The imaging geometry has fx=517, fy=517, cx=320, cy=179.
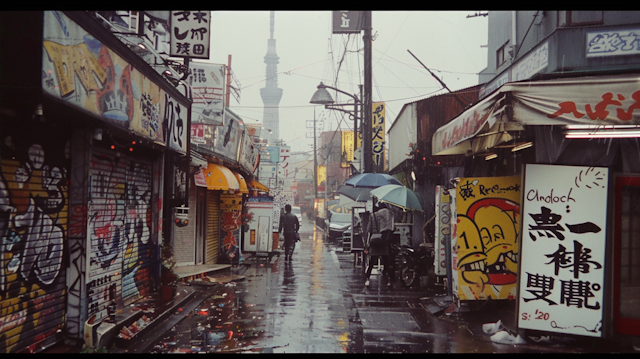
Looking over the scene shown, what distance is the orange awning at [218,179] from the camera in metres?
15.8

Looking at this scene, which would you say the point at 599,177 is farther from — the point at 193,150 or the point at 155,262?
the point at 193,150

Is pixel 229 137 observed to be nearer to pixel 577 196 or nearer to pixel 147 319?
pixel 147 319

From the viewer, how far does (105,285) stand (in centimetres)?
930

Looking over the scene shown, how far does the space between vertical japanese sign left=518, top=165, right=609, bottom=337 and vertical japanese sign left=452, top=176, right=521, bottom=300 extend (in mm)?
1666

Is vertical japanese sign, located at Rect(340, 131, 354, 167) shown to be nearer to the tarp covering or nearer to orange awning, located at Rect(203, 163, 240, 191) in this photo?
orange awning, located at Rect(203, 163, 240, 191)

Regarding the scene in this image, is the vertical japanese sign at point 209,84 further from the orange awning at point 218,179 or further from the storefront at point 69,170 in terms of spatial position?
the storefront at point 69,170

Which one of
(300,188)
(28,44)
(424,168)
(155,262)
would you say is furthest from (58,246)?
(300,188)

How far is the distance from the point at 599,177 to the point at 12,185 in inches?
320

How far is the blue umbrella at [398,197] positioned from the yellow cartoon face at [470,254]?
4941 mm

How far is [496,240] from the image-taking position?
9.65m

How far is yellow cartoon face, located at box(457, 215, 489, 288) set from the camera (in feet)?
31.6

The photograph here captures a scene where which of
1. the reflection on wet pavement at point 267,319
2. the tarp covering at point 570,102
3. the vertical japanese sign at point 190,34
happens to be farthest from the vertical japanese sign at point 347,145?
the tarp covering at point 570,102

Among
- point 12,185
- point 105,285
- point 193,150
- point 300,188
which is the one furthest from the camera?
point 300,188
